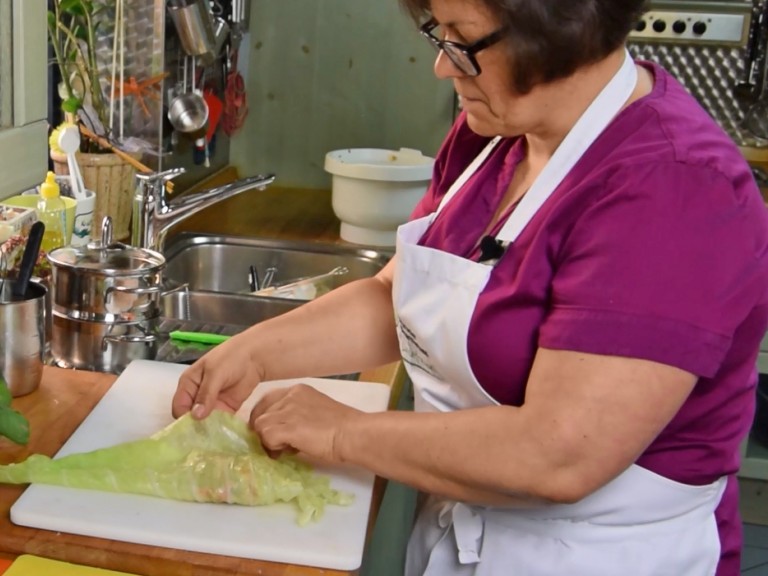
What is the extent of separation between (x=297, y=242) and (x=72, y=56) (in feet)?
2.10

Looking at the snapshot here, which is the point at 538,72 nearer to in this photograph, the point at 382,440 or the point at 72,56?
the point at 382,440

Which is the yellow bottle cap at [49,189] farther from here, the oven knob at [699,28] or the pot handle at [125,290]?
the oven knob at [699,28]

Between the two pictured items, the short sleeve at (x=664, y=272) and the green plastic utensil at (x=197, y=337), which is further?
the green plastic utensil at (x=197, y=337)

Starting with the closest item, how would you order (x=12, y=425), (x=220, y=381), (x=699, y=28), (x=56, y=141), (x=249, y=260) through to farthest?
(x=12, y=425)
(x=220, y=381)
(x=56, y=141)
(x=249, y=260)
(x=699, y=28)

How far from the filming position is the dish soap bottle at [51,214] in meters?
1.58

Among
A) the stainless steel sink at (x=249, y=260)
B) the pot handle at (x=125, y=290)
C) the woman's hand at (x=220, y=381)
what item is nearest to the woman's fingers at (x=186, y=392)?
the woman's hand at (x=220, y=381)

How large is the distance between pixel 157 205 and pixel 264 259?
47cm

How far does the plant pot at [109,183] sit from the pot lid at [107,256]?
42cm

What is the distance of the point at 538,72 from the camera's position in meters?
0.94

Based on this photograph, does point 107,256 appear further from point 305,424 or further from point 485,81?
point 485,81

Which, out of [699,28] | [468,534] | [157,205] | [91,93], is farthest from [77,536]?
[699,28]

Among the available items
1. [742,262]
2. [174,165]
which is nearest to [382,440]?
[742,262]

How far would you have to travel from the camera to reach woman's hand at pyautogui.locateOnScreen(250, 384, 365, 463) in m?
1.02

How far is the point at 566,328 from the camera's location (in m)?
0.88
